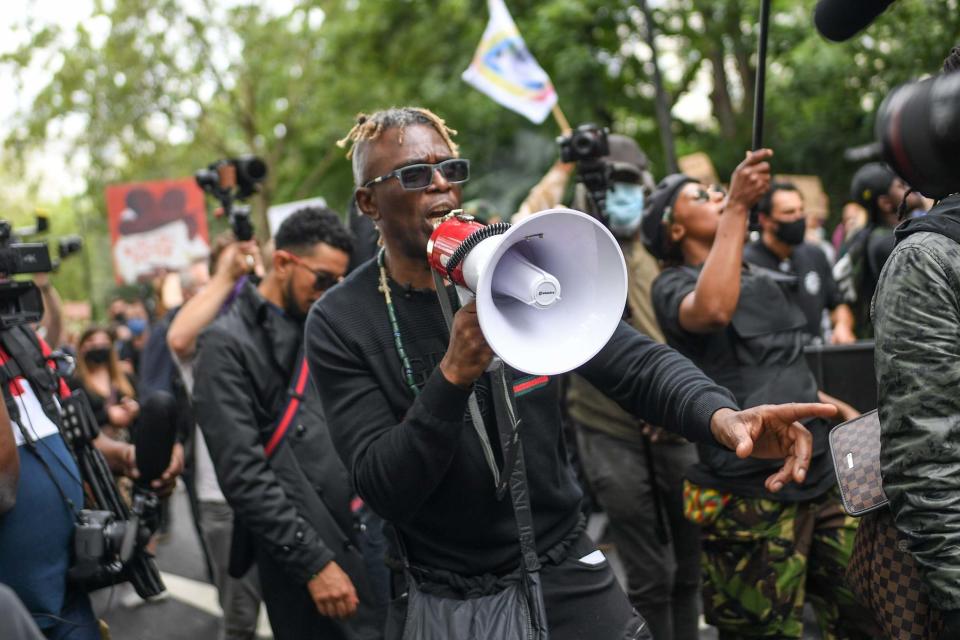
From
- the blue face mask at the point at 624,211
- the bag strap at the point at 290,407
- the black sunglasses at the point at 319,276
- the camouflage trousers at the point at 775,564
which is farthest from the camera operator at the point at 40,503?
the blue face mask at the point at 624,211

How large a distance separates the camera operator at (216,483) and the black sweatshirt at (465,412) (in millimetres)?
2252

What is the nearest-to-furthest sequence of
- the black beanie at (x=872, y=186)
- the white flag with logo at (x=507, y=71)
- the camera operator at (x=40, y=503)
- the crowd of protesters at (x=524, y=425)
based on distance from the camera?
the crowd of protesters at (x=524, y=425), the camera operator at (x=40, y=503), the black beanie at (x=872, y=186), the white flag with logo at (x=507, y=71)

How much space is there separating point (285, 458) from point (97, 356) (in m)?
4.70

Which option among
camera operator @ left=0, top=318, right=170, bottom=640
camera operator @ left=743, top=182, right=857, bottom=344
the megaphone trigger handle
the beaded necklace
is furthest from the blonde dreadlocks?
camera operator @ left=743, top=182, right=857, bottom=344

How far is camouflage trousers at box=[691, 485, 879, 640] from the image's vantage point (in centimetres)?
335

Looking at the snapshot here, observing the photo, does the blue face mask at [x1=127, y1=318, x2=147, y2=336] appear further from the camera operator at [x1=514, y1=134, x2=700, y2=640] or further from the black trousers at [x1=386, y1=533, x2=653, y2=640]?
the black trousers at [x1=386, y1=533, x2=653, y2=640]

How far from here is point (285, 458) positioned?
362cm

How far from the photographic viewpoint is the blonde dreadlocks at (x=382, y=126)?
2.55 metres

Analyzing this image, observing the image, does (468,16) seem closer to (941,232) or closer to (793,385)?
(793,385)

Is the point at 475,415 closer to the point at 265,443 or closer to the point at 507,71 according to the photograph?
the point at 265,443

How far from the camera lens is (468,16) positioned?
18125mm

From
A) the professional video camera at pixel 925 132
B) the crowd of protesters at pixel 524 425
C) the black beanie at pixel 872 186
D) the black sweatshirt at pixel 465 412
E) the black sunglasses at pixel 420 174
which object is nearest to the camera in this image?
the professional video camera at pixel 925 132

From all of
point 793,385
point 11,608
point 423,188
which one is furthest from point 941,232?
point 11,608

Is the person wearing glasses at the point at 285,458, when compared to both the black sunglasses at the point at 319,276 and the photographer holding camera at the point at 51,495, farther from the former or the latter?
the photographer holding camera at the point at 51,495
